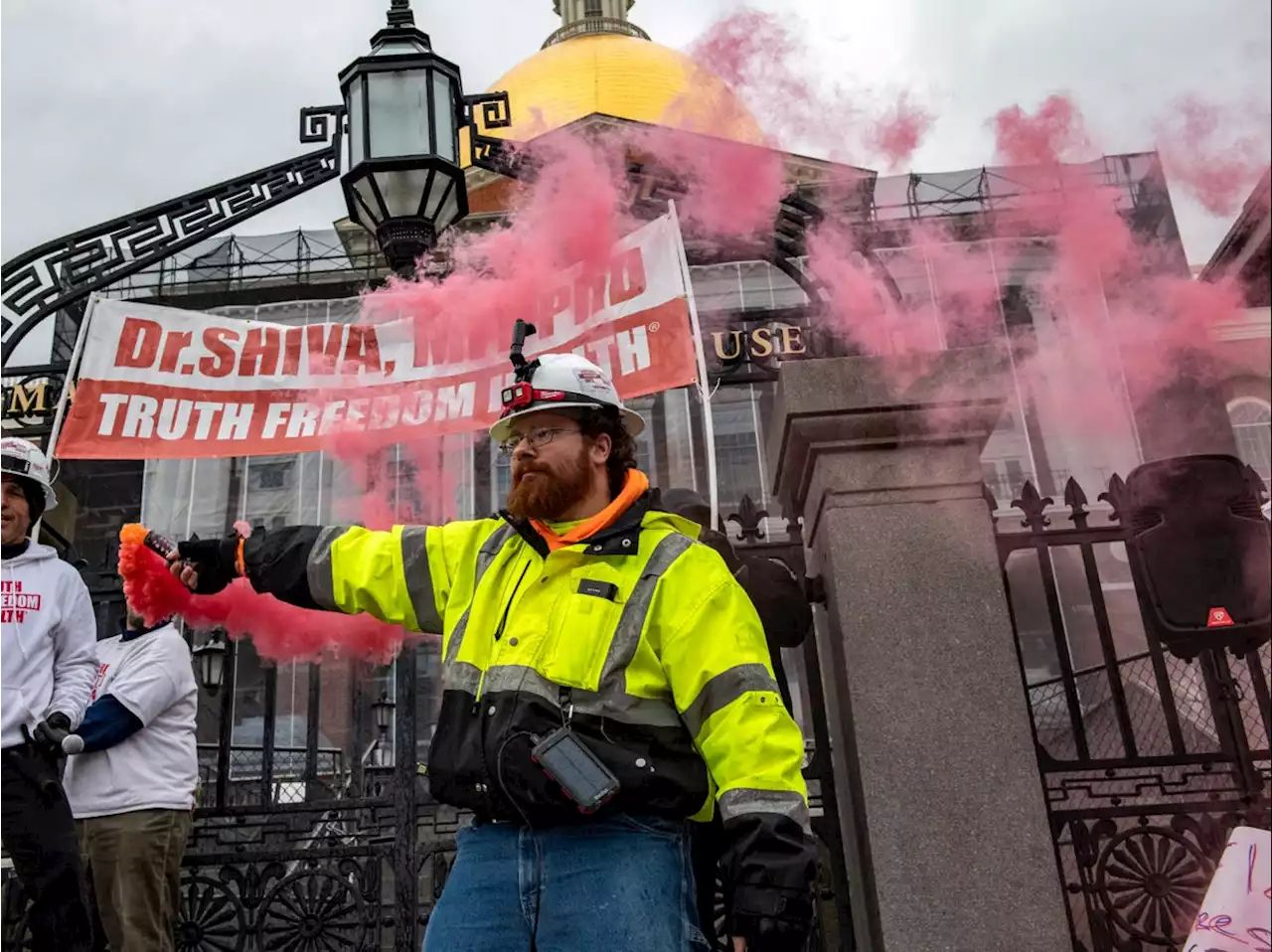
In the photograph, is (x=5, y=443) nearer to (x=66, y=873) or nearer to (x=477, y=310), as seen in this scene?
(x=66, y=873)

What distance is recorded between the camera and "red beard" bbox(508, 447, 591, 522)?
300 centimetres

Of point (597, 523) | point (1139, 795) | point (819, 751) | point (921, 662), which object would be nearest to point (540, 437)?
point (597, 523)

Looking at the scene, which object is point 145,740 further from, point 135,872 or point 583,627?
point 583,627

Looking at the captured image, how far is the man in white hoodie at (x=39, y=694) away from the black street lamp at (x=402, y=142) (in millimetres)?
1997

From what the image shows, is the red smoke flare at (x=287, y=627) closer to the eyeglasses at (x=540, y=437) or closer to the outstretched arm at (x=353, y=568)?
the outstretched arm at (x=353, y=568)

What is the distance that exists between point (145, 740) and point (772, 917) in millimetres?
2888

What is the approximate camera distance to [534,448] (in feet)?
10.1

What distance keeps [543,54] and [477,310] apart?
22.1m

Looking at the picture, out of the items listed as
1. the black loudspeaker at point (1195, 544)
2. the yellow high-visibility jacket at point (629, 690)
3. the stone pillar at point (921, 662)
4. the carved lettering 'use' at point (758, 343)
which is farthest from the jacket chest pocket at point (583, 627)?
the carved lettering 'use' at point (758, 343)

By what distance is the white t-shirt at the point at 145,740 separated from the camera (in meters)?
4.16

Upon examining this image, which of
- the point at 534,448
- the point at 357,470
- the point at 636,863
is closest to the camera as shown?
the point at 636,863

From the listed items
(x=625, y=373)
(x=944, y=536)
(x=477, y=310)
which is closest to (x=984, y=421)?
(x=944, y=536)

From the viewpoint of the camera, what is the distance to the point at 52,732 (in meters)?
3.68

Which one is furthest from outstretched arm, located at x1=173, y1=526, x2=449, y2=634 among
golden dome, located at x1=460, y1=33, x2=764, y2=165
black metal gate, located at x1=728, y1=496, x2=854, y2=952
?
golden dome, located at x1=460, y1=33, x2=764, y2=165
